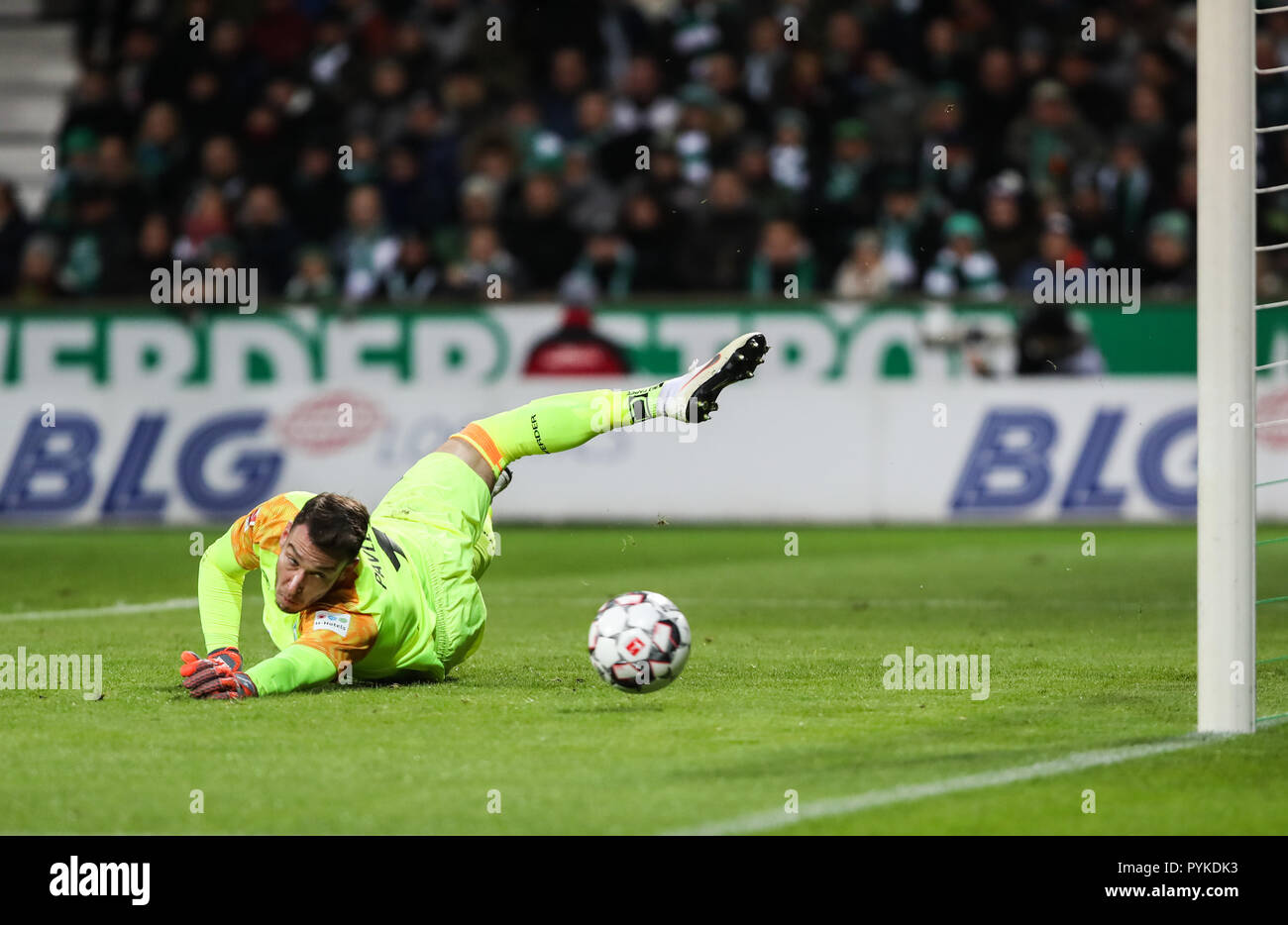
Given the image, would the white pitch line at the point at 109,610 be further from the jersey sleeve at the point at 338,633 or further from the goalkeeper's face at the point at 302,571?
the goalkeeper's face at the point at 302,571

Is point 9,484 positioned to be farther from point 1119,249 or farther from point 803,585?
point 1119,249

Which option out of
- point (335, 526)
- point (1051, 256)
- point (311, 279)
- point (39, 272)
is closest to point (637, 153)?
point (311, 279)

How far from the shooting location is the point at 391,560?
24.1ft

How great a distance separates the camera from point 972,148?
17531 mm

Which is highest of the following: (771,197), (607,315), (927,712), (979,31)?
(979,31)

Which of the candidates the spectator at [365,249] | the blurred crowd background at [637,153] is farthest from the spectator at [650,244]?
the spectator at [365,249]

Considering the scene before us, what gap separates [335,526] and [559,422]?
5.36 feet

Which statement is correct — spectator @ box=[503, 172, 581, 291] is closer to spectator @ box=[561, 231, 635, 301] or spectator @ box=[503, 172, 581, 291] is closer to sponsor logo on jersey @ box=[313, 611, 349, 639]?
spectator @ box=[561, 231, 635, 301]

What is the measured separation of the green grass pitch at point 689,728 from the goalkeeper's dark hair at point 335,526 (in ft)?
1.88

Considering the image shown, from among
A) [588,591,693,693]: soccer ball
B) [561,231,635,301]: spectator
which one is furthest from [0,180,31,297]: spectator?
[588,591,693,693]: soccer ball

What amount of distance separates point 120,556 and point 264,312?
3258mm

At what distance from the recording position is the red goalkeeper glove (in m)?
6.93

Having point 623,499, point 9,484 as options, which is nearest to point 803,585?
point 623,499

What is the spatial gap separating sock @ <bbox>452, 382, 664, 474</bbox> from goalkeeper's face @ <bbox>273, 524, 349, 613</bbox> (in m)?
1.51
